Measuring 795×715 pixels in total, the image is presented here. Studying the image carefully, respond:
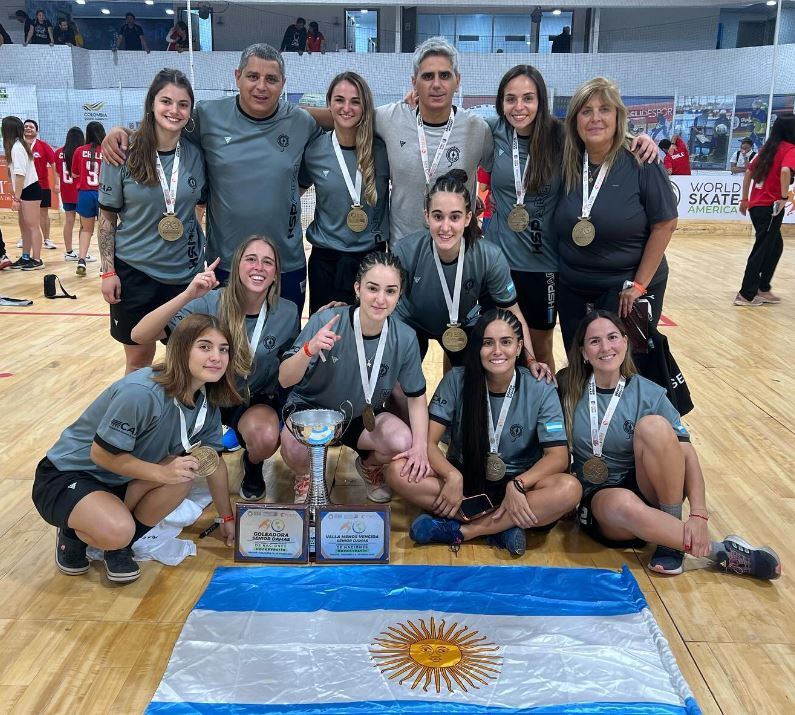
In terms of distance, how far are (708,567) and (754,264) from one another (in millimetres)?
5505

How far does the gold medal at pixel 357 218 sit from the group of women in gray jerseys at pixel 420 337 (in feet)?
0.06

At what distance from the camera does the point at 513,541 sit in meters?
2.89

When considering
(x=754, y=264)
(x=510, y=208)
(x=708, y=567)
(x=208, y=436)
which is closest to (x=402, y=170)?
(x=510, y=208)

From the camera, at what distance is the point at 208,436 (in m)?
2.86

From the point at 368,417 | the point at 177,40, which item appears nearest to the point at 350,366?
the point at 368,417

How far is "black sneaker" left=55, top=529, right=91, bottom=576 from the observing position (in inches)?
106

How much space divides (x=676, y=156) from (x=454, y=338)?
11.8 meters

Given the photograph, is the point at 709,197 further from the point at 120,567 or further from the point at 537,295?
the point at 120,567

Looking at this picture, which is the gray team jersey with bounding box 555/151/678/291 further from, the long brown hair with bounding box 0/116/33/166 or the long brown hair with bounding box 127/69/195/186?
the long brown hair with bounding box 0/116/33/166

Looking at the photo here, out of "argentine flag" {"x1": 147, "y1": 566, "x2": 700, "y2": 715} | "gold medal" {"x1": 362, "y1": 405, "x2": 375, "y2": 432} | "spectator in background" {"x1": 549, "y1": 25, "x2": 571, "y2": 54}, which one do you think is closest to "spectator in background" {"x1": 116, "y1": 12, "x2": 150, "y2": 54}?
"spectator in background" {"x1": 549, "y1": 25, "x2": 571, "y2": 54}

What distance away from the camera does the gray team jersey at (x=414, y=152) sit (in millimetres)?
3445

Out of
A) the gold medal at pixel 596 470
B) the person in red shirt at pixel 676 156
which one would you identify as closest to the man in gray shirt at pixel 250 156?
the gold medal at pixel 596 470

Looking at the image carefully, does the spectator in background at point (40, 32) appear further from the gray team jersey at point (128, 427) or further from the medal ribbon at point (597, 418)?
the medal ribbon at point (597, 418)

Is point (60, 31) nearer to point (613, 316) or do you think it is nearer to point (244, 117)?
point (244, 117)
